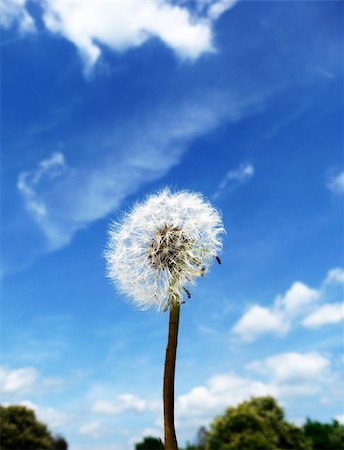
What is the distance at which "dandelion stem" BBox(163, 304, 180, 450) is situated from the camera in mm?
4660

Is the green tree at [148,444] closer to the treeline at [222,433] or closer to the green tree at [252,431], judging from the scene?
the treeline at [222,433]

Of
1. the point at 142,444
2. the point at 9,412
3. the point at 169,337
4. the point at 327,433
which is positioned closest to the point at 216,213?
the point at 169,337

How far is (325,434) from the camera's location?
59469mm

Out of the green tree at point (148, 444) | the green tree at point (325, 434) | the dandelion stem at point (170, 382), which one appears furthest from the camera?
the green tree at point (325, 434)

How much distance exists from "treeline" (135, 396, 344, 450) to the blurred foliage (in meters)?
8.11

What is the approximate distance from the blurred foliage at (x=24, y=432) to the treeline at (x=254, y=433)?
811cm

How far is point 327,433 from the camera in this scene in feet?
195

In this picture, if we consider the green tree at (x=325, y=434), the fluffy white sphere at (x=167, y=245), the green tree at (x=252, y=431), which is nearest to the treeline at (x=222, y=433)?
the green tree at (x=252, y=431)

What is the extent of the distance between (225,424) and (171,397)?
40.4 meters

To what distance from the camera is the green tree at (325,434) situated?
55.8 metres

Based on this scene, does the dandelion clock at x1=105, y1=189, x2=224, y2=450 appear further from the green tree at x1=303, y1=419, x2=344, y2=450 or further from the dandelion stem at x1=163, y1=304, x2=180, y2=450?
the green tree at x1=303, y1=419, x2=344, y2=450

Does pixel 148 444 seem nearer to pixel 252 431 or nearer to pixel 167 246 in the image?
pixel 252 431

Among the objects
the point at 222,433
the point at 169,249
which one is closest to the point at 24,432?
the point at 222,433

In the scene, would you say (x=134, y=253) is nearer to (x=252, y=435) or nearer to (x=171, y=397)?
(x=171, y=397)
